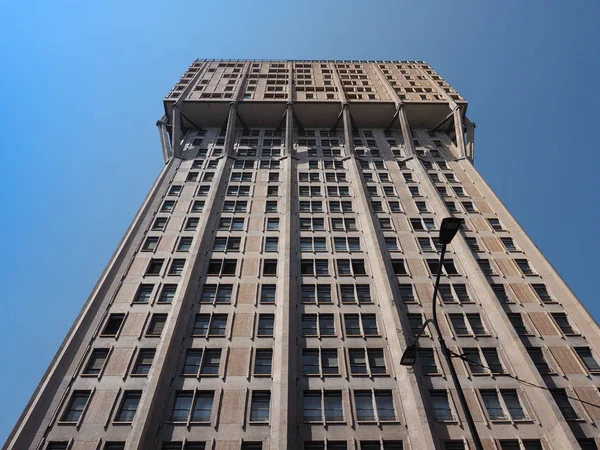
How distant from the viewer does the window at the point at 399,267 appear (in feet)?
92.8

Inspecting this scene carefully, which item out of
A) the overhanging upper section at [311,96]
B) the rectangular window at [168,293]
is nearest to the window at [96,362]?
the rectangular window at [168,293]

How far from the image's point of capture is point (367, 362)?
22.4 metres

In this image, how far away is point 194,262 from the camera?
90.7ft

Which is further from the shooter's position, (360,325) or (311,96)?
(311,96)

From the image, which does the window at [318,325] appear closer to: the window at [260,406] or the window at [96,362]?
the window at [260,406]

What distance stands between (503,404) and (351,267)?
1191 cm

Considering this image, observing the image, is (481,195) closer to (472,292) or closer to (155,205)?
(472,292)

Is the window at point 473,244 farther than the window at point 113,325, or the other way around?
the window at point 473,244

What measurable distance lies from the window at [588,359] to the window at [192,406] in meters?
19.8

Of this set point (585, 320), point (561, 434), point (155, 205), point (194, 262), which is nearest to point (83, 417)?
point (194, 262)

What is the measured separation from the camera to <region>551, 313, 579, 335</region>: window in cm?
2435

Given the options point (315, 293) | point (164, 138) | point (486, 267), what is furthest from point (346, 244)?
point (164, 138)

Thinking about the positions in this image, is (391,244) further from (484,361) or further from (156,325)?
(156,325)

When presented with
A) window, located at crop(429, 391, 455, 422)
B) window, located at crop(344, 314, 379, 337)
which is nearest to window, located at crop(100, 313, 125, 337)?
window, located at crop(344, 314, 379, 337)
